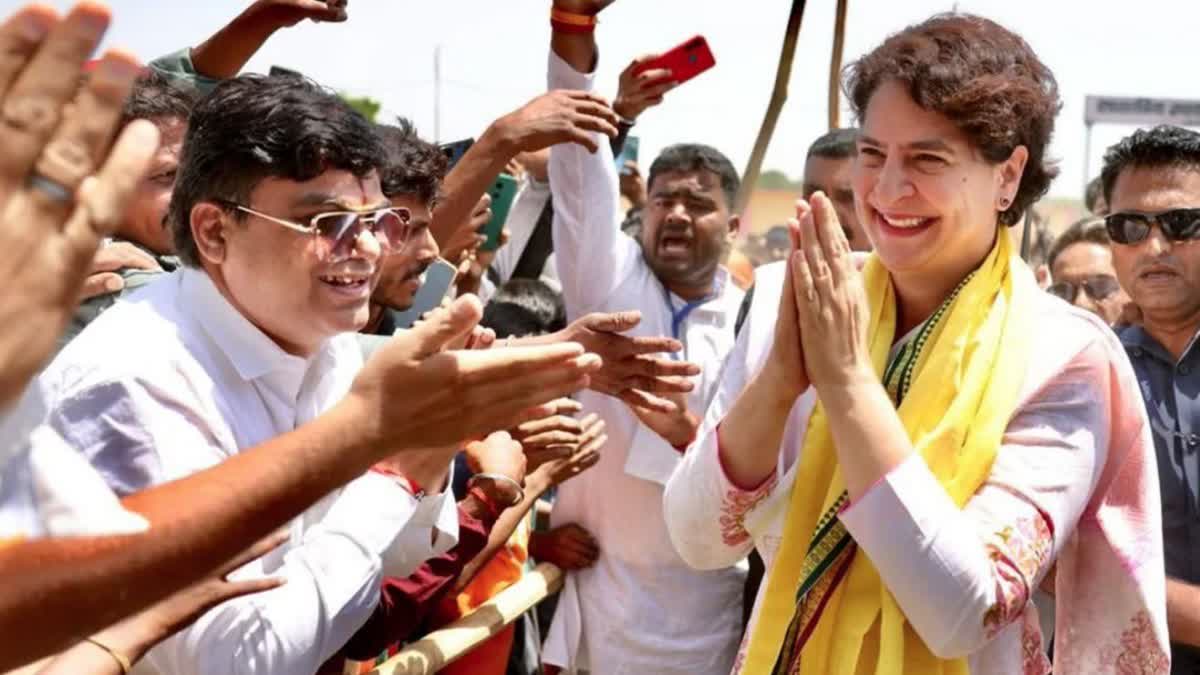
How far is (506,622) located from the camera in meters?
3.60

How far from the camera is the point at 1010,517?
7.23 feet

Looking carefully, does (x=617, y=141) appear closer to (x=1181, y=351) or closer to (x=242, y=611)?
(x=1181, y=351)

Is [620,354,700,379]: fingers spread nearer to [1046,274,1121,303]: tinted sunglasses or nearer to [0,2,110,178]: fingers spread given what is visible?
[0,2,110,178]: fingers spread

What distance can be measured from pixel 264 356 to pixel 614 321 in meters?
0.80

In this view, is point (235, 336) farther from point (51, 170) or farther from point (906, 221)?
Answer: point (51, 170)

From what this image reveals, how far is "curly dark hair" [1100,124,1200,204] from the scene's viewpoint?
3410mm

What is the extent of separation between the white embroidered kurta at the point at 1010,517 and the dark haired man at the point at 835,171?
7.02 feet

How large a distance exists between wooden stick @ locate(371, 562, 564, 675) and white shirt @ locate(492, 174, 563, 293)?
1956 millimetres

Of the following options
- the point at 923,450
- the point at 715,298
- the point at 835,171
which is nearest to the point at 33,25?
the point at 923,450

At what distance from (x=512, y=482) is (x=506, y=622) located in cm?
57

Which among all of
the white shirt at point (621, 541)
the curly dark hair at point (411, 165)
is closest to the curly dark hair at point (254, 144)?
the curly dark hair at point (411, 165)

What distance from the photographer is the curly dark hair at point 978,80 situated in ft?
7.70

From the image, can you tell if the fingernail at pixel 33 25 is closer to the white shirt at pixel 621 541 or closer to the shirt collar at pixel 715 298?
the white shirt at pixel 621 541

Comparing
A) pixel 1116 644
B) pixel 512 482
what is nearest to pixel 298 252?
pixel 512 482
